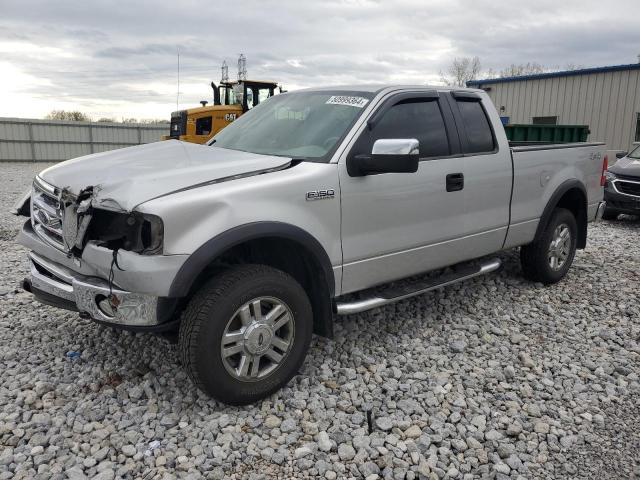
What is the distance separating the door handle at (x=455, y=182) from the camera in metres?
4.22

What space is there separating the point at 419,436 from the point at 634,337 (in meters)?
2.49

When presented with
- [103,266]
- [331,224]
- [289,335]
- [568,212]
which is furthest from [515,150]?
[103,266]

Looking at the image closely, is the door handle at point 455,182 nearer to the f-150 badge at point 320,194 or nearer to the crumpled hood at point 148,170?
the f-150 badge at point 320,194

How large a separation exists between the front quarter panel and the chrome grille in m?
0.86

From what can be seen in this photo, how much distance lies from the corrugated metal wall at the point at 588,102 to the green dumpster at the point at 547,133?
5.85m

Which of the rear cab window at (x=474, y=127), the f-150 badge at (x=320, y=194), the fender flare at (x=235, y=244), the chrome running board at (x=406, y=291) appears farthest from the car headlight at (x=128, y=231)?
the rear cab window at (x=474, y=127)

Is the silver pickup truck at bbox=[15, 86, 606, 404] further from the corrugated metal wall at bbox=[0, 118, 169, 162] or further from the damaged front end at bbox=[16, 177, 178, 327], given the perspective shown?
the corrugated metal wall at bbox=[0, 118, 169, 162]

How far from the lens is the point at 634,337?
4.50 m

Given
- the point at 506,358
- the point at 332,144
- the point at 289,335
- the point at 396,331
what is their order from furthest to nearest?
the point at 396,331, the point at 506,358, the point at 332,144, the point at 289,335

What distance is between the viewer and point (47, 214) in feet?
11.5

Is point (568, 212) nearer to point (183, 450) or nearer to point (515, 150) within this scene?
point (515, 150)

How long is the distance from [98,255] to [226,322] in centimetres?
78

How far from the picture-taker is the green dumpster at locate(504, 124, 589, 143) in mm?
12469

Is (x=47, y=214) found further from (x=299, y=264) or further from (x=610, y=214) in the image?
(x=610, y=214)
